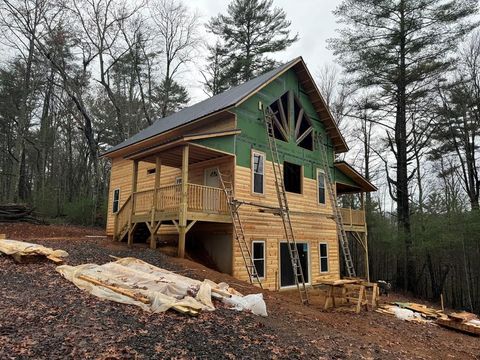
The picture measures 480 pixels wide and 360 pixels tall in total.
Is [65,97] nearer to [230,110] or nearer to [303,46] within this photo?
[303,46]

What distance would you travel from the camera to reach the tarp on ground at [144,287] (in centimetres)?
653

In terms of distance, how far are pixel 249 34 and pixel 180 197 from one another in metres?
21.7

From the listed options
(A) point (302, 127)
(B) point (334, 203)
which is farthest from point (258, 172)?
(A) point (302, 127)

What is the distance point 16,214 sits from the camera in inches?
704

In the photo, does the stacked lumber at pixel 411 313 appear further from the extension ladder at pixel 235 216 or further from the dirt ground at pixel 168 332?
the extension ladder at pixel 235 216

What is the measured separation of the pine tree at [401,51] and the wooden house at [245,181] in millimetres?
5470

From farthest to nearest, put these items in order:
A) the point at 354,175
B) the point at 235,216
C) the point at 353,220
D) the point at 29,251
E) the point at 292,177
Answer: the point at 354,175, the point at 353,220, the point at 292,177, the point at 235,216, the point at 29,251

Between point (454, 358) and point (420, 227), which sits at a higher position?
point (420, 227)

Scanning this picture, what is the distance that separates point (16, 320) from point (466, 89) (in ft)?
87.0

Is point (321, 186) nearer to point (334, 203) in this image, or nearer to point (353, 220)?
point (334, 203)

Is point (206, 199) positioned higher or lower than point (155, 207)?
higher

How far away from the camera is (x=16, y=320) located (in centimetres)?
520

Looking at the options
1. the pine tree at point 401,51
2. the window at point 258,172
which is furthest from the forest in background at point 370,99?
the window at point 258,172

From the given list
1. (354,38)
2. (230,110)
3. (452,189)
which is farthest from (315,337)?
(452,189)
